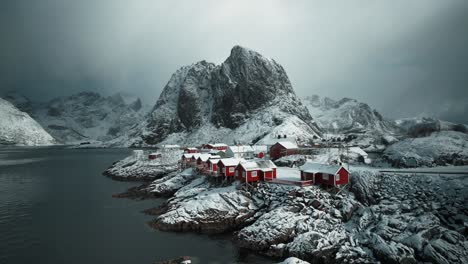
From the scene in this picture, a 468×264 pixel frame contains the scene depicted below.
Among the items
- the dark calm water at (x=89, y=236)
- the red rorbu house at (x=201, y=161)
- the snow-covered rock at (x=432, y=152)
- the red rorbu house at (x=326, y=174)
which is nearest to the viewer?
the dark calm water at (x=89, y=236)

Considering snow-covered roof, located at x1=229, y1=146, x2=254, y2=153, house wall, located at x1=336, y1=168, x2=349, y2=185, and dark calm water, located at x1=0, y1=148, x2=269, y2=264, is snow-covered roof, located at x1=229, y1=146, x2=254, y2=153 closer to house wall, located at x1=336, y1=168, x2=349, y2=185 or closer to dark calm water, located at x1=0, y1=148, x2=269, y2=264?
dark calm water, located at x1=0, y1=148, x2=269, y2=264

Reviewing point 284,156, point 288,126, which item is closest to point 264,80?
point 288,126

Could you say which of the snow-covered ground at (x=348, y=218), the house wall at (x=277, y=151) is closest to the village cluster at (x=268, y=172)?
the snow-covered ground at (x=348, y=218)

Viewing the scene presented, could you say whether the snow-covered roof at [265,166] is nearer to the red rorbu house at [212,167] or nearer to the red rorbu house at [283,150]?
the red rorbu house at [212,167]

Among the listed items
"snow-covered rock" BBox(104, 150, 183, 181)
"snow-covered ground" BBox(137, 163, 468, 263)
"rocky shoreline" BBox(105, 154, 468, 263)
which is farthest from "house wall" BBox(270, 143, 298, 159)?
"snow-covered ground" BBox(137, 163, 468, 263)

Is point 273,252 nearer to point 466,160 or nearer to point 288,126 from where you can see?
point 466,160
